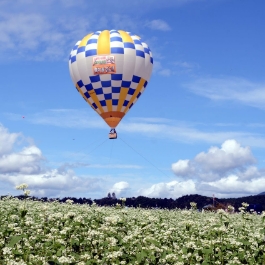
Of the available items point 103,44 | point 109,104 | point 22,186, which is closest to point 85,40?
point 103,44

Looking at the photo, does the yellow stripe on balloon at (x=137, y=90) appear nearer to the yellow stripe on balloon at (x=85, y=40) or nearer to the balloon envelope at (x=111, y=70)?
→ the balloon envelope at (x=111, y=70)

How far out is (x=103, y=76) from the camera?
46125mm

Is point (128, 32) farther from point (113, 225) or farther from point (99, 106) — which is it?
point (113, 225)

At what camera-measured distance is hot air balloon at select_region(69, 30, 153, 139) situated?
46.1 meters

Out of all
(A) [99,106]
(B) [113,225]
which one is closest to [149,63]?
(A) [99,106]

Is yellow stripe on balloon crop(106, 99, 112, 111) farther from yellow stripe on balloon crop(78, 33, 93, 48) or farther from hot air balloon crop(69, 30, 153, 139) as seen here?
yellow stripe on balloon crop(78, 33, 93, 48)

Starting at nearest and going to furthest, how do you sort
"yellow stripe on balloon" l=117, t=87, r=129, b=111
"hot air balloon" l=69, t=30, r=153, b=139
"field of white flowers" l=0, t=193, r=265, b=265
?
"field of white flowers" l=0, t=193, r=265, b=265 < "hot air balloon" l=69, t=30, r=153, b=139 < "yellow stripe on balloon" l=117, t=87, r=129, b=111

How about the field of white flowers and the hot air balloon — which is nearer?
the field of white flowers

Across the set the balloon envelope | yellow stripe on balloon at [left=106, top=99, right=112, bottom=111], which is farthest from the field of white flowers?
yellow stripe on balloon at [left=106, top=99, right=112, bottom=111]

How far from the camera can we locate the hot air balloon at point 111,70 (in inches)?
1816

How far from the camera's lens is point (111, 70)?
46.0 m

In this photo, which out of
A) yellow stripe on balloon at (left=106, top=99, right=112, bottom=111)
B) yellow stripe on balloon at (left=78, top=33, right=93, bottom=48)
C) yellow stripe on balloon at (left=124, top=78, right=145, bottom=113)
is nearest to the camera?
yellow stripe on balloon at (left=106, top=99, right=112, bottom=111)

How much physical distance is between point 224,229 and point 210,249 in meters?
0.98

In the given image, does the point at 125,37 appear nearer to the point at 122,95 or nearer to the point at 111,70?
the point at 111,70
